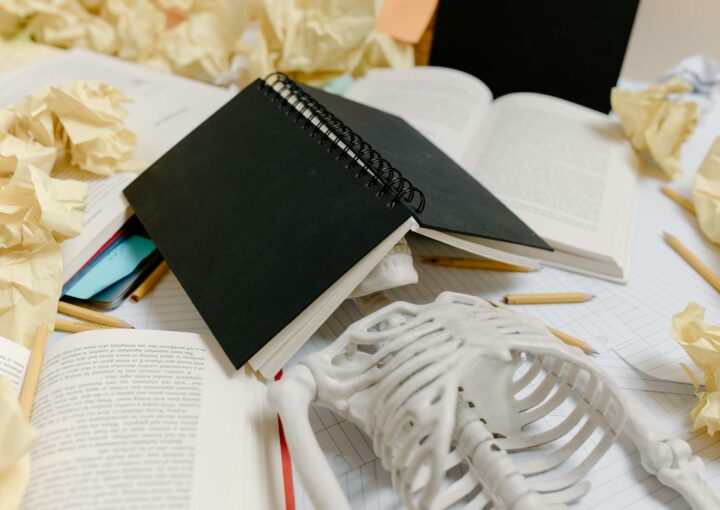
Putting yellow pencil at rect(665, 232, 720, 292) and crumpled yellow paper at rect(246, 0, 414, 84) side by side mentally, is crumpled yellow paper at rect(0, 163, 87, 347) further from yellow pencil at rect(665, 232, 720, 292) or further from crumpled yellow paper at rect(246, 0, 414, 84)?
yellow pencil at rect(665, 232, 720, 292)

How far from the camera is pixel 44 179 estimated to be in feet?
1.91

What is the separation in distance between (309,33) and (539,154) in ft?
1.24

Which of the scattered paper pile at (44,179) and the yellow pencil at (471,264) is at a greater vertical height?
the scattered paper pile at (44,179)

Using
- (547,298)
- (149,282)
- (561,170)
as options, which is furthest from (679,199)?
(149,282)

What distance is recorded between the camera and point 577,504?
0.48m

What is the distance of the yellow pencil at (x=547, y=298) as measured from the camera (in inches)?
25.9

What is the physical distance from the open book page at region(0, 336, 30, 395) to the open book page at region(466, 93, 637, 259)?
0.53 metres

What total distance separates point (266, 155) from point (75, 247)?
208 millimetres

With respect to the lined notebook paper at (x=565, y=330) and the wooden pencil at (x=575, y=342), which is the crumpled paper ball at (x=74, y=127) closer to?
the lined notebook paper at (x=565, y=330)

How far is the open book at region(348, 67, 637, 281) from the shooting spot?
71 centimetres

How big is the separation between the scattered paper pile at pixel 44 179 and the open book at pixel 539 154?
384 millimetres

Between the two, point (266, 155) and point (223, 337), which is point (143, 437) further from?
point (266, 155)

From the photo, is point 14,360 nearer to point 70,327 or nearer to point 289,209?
point 70,327

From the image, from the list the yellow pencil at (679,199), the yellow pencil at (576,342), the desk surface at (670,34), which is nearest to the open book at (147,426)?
the yellow pencil at (576,342)
